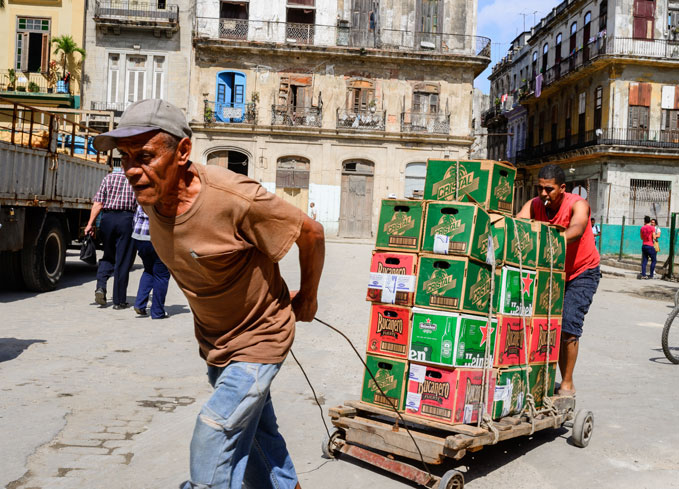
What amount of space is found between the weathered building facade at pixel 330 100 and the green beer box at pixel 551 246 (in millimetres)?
29669

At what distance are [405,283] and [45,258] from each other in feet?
28.5

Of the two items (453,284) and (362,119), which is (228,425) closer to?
(453,284)

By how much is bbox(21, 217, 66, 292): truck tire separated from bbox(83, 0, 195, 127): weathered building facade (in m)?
23.4

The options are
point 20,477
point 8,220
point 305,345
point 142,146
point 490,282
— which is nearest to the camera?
point 142,146

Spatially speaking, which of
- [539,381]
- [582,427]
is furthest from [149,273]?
[582,427]

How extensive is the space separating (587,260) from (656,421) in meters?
1.35

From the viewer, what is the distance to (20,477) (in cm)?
368

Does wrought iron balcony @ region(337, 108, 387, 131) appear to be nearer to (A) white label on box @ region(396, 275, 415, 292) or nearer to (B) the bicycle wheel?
(B) the bicycle wheel

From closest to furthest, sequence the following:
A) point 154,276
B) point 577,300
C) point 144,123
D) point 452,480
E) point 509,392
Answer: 1. point 144,123
2. point 452,480
3. point 509,392
4. point 577,300
5. point 154,276

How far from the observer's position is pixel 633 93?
35.2 metres

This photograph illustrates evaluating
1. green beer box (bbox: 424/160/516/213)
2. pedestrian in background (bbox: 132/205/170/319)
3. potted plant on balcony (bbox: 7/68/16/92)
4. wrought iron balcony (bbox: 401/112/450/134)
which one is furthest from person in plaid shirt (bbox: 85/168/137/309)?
wrought iron balcony (bbox: 401/112/450/134)

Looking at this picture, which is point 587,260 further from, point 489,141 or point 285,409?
point 489,141

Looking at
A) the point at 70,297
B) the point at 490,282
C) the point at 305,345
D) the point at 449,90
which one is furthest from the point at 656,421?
the point at 449,90

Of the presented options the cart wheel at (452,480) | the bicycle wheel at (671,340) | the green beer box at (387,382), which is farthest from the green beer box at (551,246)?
the bicycle wheel at (671,340)
